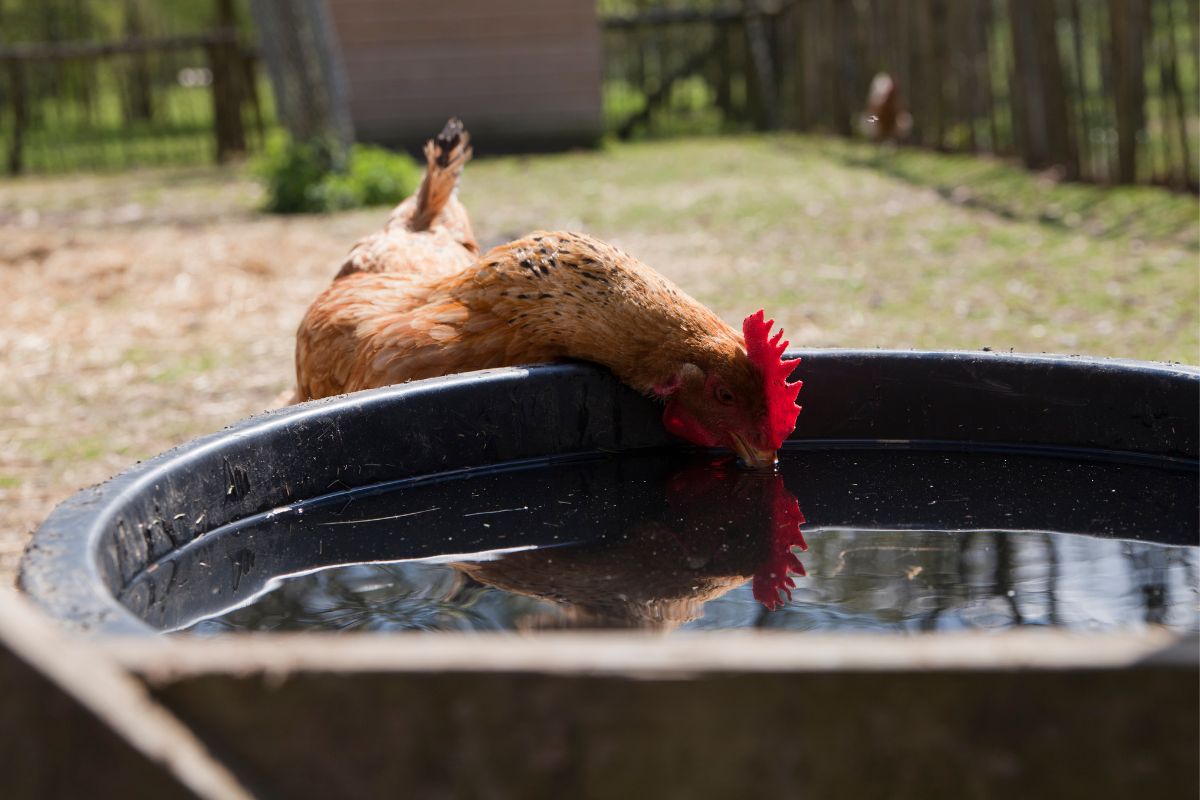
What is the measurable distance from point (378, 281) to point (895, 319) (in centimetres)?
413

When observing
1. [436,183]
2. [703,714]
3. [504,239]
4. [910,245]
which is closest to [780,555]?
[703,714]

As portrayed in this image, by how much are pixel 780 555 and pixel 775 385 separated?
1.71ft

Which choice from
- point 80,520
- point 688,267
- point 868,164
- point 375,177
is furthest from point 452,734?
point 868,164

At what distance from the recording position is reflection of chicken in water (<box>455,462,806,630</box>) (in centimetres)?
183

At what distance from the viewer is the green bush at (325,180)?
42.2 feet

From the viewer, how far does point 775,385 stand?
2.50m

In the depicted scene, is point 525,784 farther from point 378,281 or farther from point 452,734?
point 378,281

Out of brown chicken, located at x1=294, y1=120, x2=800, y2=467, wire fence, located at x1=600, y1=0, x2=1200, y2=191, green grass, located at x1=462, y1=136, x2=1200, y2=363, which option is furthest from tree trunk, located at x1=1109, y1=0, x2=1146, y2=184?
brown chicken, located at x1=294, y1=120, x2=800, y2=467

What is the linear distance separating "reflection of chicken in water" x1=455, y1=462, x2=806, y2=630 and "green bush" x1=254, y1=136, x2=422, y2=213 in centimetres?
1109

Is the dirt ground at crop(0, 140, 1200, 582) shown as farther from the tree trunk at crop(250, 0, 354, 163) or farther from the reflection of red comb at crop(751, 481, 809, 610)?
the reflection of red comb at crop(751, 481, 809, 610)

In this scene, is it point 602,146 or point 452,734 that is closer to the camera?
point 452,734

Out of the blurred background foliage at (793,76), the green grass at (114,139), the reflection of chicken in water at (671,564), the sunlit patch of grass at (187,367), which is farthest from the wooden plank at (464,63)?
the reflection of chicken in water at (671,564)

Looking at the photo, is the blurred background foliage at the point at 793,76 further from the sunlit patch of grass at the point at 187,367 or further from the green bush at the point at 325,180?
the sunlit patch of grass at the point at 187,367

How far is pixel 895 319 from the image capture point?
22.2 ft
